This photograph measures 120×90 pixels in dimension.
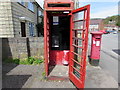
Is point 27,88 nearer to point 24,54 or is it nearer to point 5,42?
point 24,54

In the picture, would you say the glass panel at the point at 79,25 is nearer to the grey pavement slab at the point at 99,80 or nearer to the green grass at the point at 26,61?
the grey pavement slab at the point at 99,80

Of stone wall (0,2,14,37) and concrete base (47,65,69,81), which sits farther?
stone wall (0,2,14,37)

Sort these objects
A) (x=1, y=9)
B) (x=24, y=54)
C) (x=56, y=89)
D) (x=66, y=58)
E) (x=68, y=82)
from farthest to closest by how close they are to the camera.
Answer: (x=1, y=9)
(x=24, y=54)
(x=66, y=58)
(x=68, y=82)
(x=56, y=89)

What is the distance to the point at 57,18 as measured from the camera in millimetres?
4078

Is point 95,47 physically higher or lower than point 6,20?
lower

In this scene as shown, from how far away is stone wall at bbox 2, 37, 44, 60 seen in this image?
187 inches

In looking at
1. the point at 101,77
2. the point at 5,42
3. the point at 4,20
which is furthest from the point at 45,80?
the point at 4,20

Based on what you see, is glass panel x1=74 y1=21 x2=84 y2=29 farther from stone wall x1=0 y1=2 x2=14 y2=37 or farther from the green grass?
stone wall x1=0 y1=2 x2=14 y2=37

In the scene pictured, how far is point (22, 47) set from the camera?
15.6 ft

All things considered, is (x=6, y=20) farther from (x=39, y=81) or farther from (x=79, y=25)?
(x=79, y=25)

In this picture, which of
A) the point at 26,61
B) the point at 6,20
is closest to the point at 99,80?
the point at 26,61

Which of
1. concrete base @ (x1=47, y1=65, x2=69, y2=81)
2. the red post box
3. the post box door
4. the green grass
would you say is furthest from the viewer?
the green grass

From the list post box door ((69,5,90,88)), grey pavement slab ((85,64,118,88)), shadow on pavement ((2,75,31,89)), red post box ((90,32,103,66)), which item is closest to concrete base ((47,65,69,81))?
post box door ((69,5,90,88))

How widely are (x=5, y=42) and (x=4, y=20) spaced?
1851 mm
